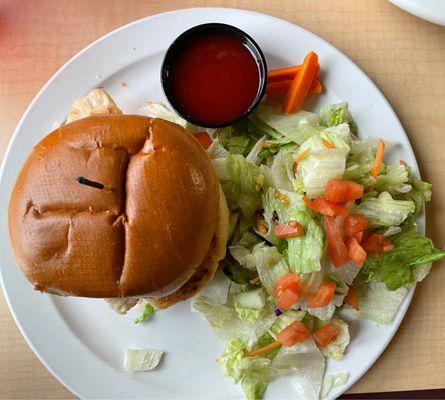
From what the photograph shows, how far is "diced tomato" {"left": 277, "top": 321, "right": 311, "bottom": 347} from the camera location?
2.24m

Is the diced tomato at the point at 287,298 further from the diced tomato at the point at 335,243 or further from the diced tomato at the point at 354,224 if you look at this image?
the diced tomato at the point at 354,224

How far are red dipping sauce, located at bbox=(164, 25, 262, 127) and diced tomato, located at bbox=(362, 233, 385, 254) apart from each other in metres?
0.68

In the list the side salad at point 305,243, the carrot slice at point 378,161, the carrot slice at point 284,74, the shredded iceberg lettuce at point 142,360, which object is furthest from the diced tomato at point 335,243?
the shredded iceberg lettuce at point 142,360

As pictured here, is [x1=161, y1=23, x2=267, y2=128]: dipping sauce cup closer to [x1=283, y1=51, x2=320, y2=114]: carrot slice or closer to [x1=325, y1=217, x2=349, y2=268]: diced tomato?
[x1=283, y1=51, x2=320, y2=114]: carrot slice

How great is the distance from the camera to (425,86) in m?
2.44

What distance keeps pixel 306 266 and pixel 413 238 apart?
44 centimetres

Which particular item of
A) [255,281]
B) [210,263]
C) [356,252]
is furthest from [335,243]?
[210,263]

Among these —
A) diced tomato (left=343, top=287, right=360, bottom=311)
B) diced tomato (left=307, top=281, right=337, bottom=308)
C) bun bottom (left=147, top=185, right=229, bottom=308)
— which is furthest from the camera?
diced tomato (left=343, top=287, right=360, bottom=311)

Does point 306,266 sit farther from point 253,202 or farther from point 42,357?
point 42,357

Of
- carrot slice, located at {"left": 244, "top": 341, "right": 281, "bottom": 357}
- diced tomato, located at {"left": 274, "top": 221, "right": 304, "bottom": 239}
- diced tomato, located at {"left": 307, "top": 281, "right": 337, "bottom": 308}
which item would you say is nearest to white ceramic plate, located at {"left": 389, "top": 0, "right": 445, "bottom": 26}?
diced tomato, located at {"left": 274, "top": 221, "right": 304, "bottom": 239}

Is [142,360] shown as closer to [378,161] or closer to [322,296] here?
[322,296]

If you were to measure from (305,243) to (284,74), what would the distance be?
0.69 meters

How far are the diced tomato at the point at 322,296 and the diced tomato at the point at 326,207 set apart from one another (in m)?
0.27

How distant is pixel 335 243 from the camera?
7.03 ft
